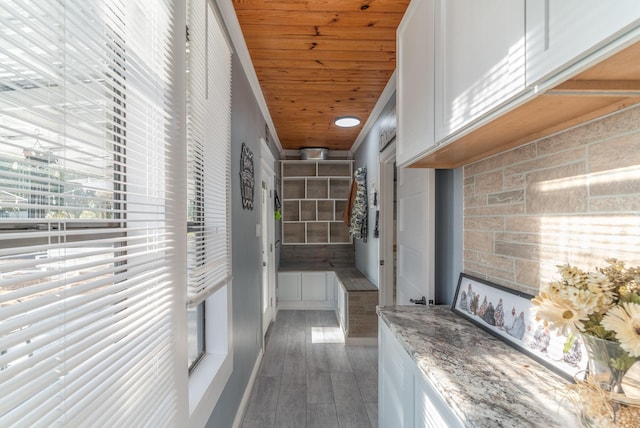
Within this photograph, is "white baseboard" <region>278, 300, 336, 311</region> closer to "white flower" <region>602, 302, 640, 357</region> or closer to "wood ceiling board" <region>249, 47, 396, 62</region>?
"wood ceiling board" <region>249, 47, 396, 62</region>

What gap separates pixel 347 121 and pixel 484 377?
3253mm

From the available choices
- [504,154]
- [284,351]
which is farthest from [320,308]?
[504,154]

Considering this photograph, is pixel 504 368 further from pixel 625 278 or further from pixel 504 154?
pixel 504 154

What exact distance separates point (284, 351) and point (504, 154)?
297 cm

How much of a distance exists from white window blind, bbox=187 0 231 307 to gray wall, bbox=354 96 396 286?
1777 millimetres

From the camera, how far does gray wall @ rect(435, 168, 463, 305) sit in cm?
178

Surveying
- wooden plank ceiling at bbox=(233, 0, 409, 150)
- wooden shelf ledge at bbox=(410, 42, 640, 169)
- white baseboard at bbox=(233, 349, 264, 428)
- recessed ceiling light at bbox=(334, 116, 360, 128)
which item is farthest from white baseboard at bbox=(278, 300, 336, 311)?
wooden shelf ledge at bbox=(410, 42, 640, 169)

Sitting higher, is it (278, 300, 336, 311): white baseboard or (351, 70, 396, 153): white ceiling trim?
(351, 70, 396, 153): white ceiling trim

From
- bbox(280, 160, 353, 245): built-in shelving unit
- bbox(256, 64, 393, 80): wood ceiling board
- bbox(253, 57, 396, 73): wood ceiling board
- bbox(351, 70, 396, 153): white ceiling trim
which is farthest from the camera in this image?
bbox(280, 160, 353, 245): built-in shelving unit

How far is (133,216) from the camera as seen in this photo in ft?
3.32

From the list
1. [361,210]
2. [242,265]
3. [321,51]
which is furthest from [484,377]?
[361,210]

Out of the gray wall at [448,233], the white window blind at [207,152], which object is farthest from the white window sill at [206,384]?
the gray wall at [448,233]

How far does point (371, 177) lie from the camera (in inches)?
158

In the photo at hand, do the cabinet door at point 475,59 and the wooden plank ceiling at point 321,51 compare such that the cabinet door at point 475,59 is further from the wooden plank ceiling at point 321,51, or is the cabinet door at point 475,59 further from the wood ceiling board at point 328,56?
the wood ceiling board at point 328,56
